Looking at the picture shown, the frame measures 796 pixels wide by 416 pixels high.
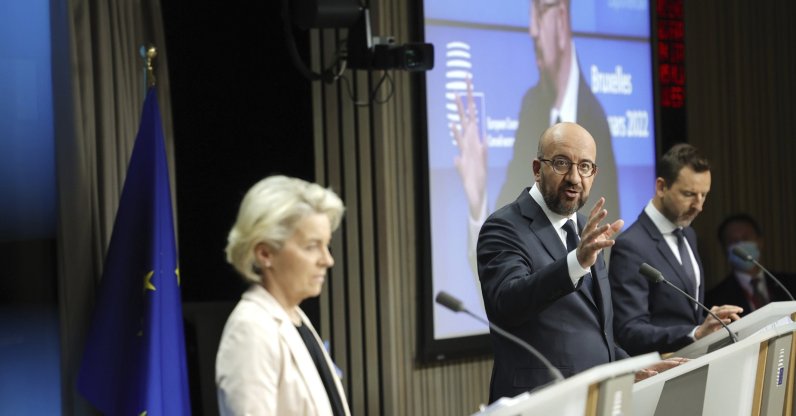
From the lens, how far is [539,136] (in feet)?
18.2

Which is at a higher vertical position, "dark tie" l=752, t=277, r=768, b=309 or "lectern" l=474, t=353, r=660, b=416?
"lectern" l=474, t=353, r=660, b=416

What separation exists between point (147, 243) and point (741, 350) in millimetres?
2096

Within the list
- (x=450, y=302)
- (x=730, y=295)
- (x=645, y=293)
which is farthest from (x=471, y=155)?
(x=450, y=302)

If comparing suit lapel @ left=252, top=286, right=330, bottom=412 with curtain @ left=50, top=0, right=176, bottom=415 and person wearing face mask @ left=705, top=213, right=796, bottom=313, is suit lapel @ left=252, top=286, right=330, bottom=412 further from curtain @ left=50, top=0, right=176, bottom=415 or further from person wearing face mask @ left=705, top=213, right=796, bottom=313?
person wearing face mask @ left=705, top=213, right=796, bottom=313

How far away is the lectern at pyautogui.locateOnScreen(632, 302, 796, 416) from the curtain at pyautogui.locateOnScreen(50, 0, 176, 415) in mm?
2176

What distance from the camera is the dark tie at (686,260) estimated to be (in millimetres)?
3969

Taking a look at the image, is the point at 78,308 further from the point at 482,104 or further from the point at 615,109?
the point at 615,109

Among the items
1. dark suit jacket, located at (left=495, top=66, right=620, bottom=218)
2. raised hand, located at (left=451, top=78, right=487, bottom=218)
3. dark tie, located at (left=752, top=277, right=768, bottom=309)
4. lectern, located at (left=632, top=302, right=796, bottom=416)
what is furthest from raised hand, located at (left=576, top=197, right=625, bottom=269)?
dark tie, located at (left=752, top=277, right=768, bottom=309)

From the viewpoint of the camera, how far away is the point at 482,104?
5.53 m

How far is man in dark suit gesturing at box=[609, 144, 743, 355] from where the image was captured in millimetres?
3701

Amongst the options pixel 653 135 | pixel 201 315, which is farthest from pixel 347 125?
pixel 653 135

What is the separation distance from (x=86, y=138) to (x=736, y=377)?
8.24 feet

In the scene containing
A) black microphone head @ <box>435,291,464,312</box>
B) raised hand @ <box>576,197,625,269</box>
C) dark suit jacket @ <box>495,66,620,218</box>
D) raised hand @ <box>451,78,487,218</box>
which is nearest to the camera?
black microphone head @ <box>435,291,464,312</box>

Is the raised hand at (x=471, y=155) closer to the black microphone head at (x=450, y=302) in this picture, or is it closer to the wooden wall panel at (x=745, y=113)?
the wooden wall panel at (x=745, y=113)
